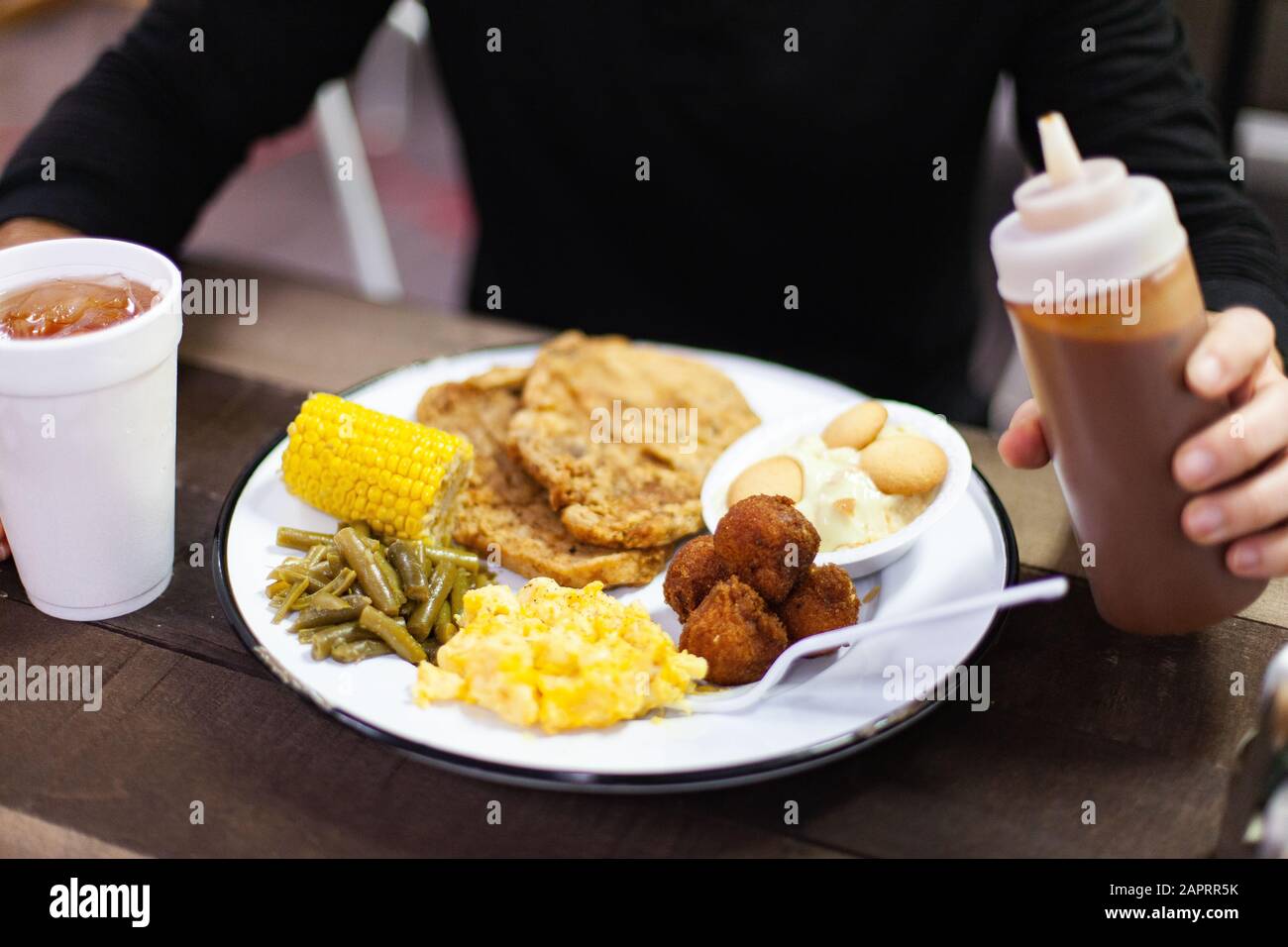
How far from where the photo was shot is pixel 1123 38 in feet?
6.86

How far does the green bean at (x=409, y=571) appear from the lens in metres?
1.46

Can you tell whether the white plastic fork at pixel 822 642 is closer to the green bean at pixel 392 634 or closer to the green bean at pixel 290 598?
the green bean at pixel 392 634

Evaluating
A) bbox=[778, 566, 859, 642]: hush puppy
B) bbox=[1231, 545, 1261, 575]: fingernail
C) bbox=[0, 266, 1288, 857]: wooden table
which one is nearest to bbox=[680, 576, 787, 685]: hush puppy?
bbox=[778, 566, 859, 642]: hush puppy

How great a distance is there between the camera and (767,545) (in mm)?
1357

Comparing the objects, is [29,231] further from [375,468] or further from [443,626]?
[443,626]

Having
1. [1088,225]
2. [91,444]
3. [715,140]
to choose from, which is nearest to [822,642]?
[1088,225]

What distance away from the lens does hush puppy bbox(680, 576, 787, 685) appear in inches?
52.3

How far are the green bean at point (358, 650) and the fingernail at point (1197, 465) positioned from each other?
0.94 meters

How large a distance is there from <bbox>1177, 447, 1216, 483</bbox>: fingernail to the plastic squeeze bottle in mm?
20

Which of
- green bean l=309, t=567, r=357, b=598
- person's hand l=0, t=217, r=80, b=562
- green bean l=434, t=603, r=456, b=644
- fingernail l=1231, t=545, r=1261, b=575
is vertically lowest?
green bean l=434, t=603, r=456, b=644

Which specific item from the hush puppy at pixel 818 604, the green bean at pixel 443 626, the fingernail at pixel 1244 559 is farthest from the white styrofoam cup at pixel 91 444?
the fingernail at pixel 1244 559

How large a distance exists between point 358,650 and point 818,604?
0.57m

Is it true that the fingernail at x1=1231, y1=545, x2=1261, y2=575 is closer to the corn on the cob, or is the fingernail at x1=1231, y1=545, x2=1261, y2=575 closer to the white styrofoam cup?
the corn on the cob
